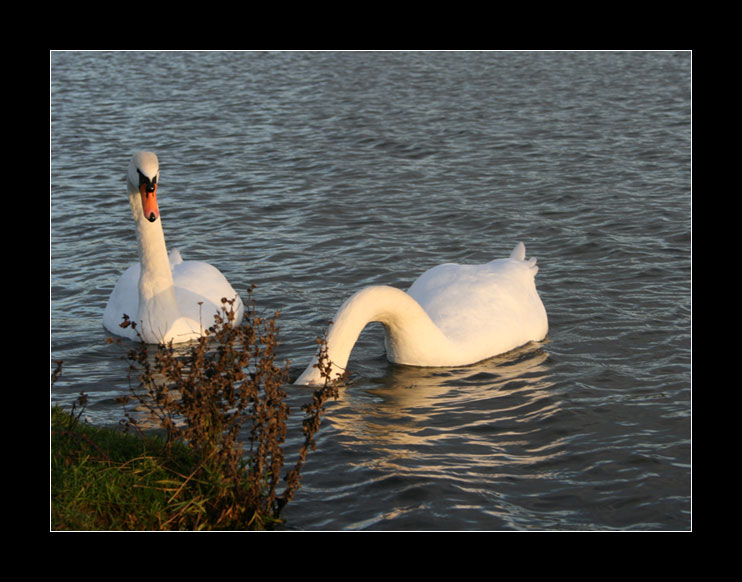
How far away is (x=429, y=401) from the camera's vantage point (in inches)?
330

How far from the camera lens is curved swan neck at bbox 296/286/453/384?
26.5 feet

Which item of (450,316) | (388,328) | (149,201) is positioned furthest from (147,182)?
(450,316)

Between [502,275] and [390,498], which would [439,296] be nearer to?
[502,275]

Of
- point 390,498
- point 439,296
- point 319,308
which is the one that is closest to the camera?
point 390,498

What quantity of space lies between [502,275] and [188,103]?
41.6 ft

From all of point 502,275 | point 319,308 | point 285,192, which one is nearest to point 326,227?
point 285,192

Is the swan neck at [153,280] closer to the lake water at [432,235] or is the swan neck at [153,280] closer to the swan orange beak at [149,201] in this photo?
the swan orange beak at [149,201]

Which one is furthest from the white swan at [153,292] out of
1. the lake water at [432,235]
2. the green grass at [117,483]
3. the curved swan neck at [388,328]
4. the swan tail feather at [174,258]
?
the green grass at [117,483]

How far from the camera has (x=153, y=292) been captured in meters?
9.57

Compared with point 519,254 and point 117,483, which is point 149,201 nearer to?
point 519,254

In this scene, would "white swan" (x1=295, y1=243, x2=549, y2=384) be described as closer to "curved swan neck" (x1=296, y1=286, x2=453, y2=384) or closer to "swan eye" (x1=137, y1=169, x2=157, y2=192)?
"curved swan neck" (x1=296, y1=286, x2=453, y2=384)

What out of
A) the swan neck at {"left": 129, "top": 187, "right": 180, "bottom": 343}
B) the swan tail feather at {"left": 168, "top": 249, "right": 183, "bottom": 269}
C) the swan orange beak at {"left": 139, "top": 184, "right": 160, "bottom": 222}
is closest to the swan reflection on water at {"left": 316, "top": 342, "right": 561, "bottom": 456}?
the swan neck at {"left": 129, "top": 187, "right": 180, "bottom": 343}

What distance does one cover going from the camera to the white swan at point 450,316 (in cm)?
827

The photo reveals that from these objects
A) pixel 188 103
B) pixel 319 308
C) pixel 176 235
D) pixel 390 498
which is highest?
pixel 188 103
